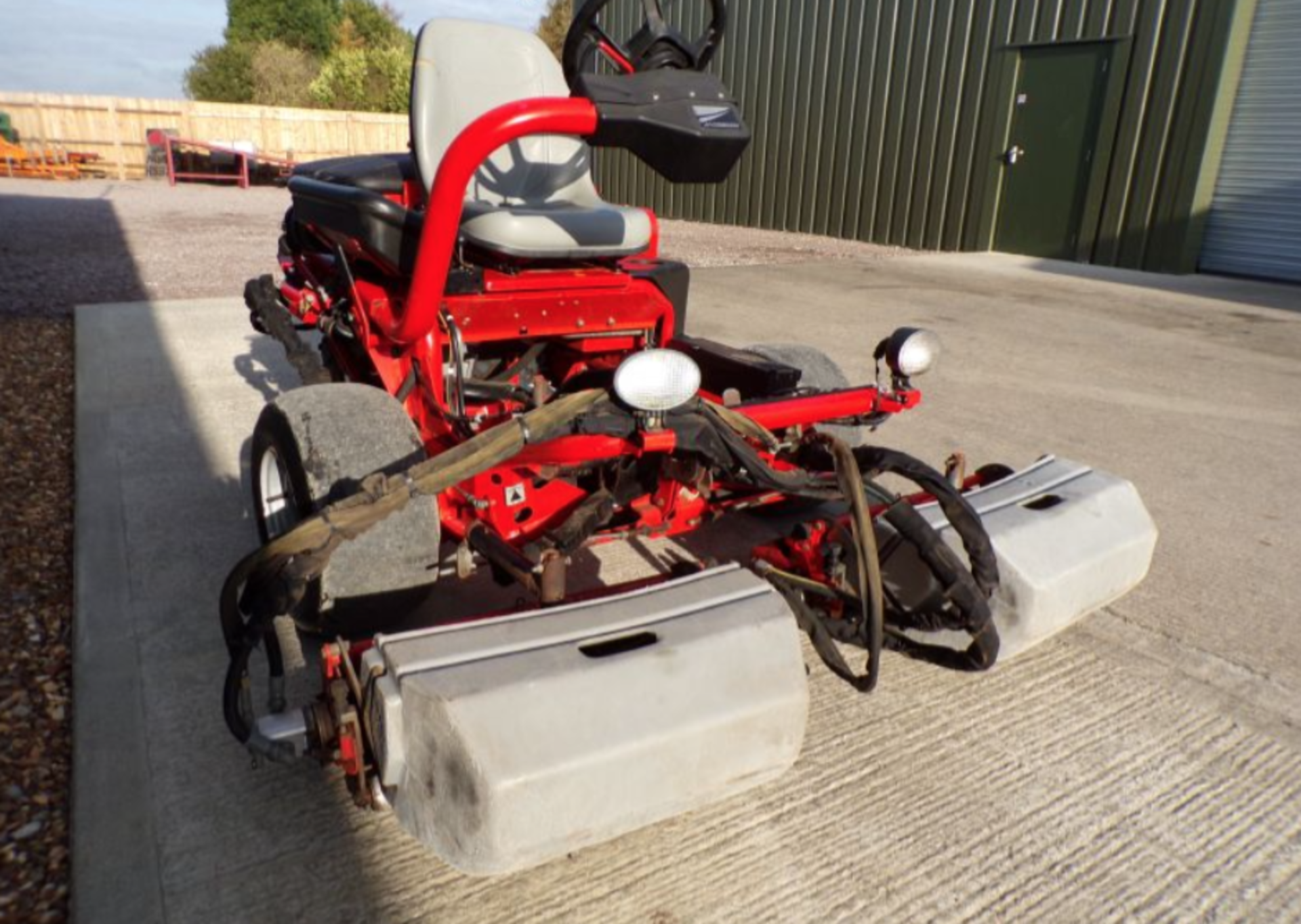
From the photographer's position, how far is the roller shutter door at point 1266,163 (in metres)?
9.06

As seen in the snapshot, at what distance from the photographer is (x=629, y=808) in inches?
56.6

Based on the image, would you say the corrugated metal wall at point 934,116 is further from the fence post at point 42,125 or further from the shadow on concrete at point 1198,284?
the fence post at point 42,125

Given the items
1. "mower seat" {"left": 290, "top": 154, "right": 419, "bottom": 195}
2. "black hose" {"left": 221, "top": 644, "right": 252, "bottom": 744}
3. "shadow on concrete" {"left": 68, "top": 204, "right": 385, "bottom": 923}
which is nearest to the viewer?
"shadow on concrete" {"left": 68, "top": 204, "right": 385, "bottom": 923}

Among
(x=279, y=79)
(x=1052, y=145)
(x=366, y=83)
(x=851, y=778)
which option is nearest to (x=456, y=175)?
(x=851, y=778)

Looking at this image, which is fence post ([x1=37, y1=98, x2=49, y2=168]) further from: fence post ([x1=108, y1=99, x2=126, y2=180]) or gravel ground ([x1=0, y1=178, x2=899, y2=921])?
gravel ground ([x1=0, y1=178, x2=899, y2=921])

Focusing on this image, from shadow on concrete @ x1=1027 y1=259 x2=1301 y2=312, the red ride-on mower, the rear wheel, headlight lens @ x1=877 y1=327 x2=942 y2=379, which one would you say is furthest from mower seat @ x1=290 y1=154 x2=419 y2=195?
shadow on concrete @ x1=1027 y1=259 x2=1301 y2=312

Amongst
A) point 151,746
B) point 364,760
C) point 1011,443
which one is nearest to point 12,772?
point 151,746

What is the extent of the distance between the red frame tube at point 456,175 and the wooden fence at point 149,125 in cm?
2236

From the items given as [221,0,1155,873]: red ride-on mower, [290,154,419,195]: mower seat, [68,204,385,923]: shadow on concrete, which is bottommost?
[68,204,385,923]: shadow on concrete

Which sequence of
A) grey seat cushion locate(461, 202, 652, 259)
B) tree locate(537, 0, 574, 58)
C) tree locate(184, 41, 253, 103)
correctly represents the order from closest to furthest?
grey seat cushion locate(461, 202, 652, 259), tree locate(537, 0, 574, 58), tree locate(184, 41, 253, 103)

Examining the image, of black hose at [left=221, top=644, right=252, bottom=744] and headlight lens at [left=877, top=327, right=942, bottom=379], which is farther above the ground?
headlight lens at [left=877, top=327, right=942, bottom=379]

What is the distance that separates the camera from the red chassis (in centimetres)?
178

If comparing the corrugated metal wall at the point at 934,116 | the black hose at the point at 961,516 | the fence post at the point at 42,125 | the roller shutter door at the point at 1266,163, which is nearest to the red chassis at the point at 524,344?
the black hose at the point at 961,516

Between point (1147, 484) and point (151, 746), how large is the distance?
3360 mm
